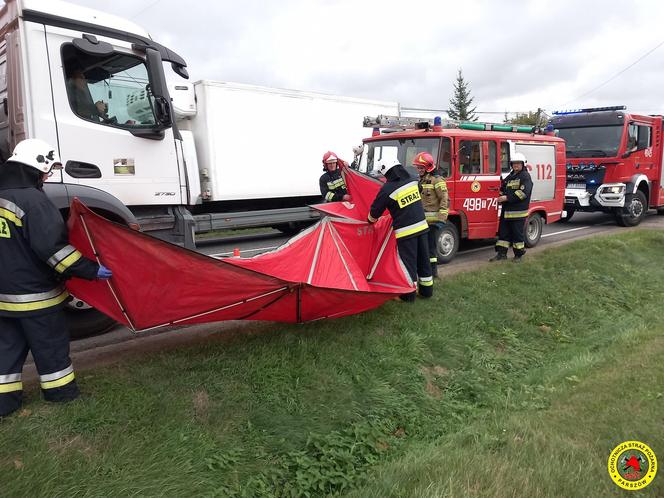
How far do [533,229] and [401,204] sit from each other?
5.73 m

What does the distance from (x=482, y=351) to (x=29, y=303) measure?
441cm

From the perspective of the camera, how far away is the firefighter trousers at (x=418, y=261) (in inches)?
219

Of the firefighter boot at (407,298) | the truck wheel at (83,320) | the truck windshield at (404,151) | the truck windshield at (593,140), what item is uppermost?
the truck windshield at (593,140)

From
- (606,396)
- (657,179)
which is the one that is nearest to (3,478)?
(606,396)

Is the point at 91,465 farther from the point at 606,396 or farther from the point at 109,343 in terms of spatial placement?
the point at 606,396

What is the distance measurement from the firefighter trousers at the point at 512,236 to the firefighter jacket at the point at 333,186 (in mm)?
2799

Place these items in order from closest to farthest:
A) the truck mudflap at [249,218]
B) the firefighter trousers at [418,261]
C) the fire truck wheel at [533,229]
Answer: the firefighter trousers at [418,261] → the truck mudflap at [249,218] → the fire truck wheel at [533,229]

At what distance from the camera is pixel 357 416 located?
3.84 m

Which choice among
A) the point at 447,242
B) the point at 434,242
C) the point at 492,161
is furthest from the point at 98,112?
the point at 492,161

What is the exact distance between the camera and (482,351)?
17.9 feet

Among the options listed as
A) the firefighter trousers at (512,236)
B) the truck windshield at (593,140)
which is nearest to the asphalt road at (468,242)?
the firefighter trousers at (512,236)

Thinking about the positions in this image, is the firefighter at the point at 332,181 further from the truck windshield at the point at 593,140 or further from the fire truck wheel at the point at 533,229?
the truck windshield at the point at 593,140

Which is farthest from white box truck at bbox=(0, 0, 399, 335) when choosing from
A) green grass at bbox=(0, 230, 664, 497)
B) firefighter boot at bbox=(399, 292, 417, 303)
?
firefighter boot at bbox=(399, 292, 417, 303)

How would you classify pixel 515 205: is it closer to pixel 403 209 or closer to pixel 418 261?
pixel 418 261
